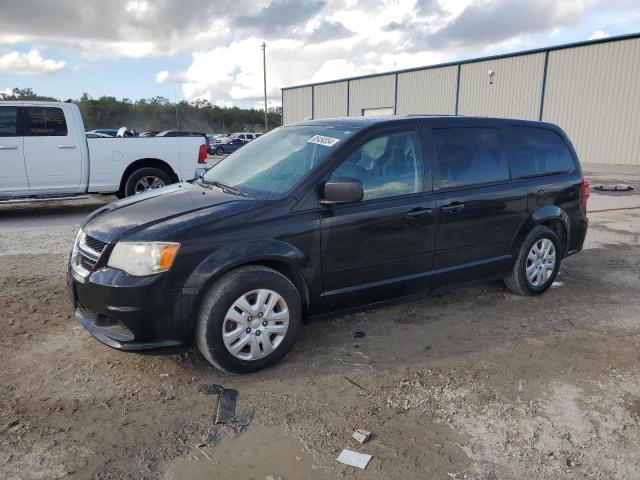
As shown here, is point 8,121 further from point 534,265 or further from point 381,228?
point 534,265

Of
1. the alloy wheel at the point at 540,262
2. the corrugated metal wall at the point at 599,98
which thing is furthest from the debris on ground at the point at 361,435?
the corrugated metal wall at the point at 599,98

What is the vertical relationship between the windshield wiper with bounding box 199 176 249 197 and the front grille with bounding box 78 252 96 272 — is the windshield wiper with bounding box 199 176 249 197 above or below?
above

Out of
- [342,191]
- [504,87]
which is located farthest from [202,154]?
[504,87]

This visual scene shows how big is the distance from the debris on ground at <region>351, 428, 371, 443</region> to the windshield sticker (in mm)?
2034

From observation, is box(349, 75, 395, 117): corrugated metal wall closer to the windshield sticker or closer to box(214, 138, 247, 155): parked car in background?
box(214, 138, 247, 155): parked car in background

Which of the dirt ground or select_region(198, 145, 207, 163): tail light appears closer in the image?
the dirt ground

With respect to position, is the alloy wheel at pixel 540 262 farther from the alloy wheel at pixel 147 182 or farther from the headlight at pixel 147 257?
the alloy wheel at pixel 147 182

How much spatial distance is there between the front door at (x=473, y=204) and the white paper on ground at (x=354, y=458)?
6.40 feet

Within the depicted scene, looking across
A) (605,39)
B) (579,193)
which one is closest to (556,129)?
(579,193)

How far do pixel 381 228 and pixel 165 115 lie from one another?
7458 centimetres

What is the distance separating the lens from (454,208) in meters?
4.20

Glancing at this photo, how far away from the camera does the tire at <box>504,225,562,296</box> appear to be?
4.87 meters

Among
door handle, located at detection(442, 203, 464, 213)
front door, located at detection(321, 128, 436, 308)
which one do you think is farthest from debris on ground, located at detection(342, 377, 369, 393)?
door handle, located at detection(442, 203, 464, 213)

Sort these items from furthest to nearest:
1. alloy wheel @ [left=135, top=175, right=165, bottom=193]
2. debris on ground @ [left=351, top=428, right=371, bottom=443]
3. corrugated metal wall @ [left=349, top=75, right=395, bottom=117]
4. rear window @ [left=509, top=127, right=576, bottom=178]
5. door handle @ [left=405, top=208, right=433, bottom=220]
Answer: corrugated metal wall @ [left=349, top=75, right=395, bottom=117], alloy wheel @ [left=135, top=175, right=165, bottom=193], rear window @ [left=509, top=127, right=576, bottom=178], door handle @ [left=405, top=208, right=433, bottom=220], debris on ground @ [left=351, top=428, right=371, bottom=443]
